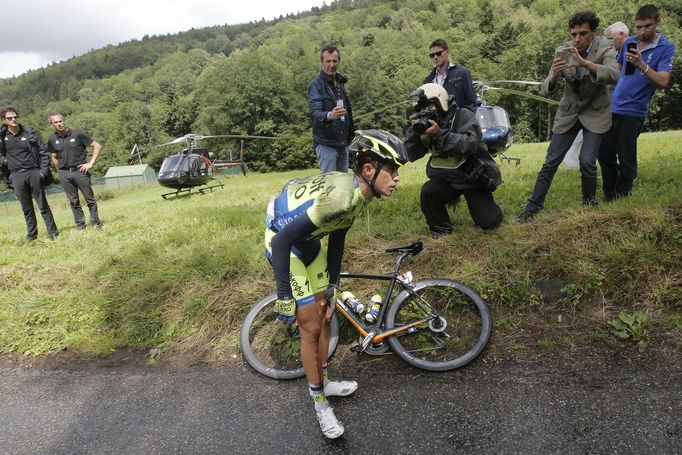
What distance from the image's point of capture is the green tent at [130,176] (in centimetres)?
6762

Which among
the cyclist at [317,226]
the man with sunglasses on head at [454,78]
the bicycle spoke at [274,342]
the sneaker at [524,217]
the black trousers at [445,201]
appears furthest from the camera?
the man with sunglasses on head at [454,78]

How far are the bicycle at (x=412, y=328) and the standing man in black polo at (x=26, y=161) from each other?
267 inches

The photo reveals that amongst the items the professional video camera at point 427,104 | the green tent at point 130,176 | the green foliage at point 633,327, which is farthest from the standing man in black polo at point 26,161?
the green tent at point 130,176

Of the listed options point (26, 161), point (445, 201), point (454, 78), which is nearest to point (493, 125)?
point (454, 78)

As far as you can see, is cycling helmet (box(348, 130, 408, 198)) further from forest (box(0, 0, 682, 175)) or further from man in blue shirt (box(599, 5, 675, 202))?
forest (box(0, 0, 682, 175))

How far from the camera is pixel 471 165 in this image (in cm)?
480

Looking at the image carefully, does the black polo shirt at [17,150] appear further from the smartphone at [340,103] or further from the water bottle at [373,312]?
the water bottle at [373,312]

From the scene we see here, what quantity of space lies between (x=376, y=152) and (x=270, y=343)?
2.41 meters

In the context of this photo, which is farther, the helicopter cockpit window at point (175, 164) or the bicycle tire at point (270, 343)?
the helicopter cockpit window at point (175, 164)

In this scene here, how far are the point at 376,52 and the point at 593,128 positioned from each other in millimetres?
88985

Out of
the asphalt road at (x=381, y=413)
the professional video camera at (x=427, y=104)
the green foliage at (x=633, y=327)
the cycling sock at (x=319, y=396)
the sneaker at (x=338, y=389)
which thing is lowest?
the asphalt road at (x=381, y=413)

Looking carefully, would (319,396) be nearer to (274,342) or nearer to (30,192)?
(274,342)

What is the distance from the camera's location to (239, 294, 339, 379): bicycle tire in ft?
13.2

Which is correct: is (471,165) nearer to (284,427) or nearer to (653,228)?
(653,228)
